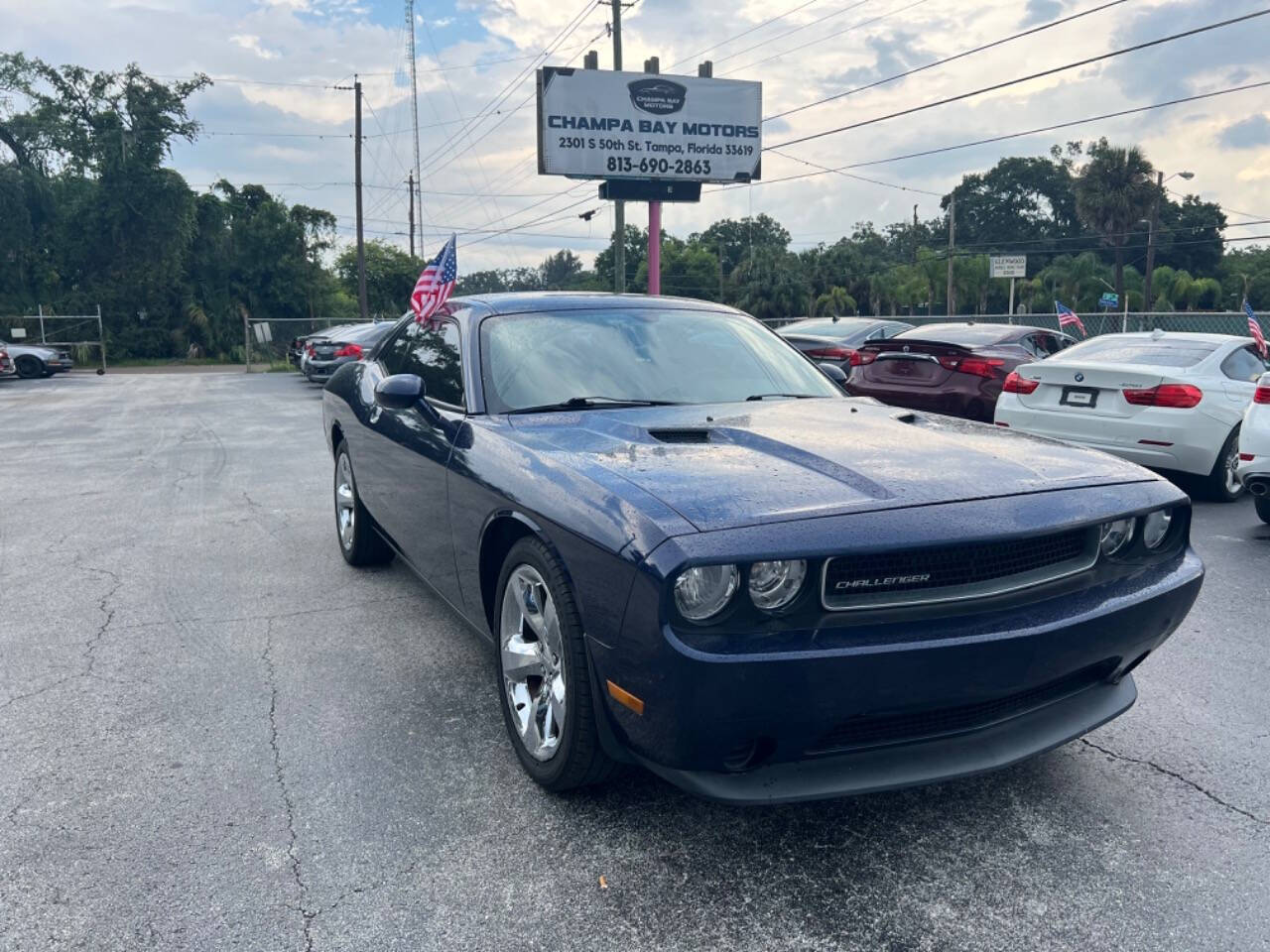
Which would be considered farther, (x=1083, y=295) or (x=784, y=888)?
(x=1083, y=295)

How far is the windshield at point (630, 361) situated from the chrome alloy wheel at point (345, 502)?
191 centimetres

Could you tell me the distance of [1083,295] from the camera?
56.7m

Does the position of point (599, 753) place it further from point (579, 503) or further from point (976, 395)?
point (976, 395)

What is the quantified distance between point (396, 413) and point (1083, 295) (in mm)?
59840

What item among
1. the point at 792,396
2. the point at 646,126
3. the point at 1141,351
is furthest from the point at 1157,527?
the point at 646,126

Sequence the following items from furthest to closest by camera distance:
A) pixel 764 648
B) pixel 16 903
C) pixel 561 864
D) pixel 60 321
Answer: pixel 60 321 → pixel 561 864 → pixel 16 903 → pixel 764 648

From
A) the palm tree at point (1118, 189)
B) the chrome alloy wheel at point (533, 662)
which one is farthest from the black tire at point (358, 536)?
the palm tree at point (1118, 189)

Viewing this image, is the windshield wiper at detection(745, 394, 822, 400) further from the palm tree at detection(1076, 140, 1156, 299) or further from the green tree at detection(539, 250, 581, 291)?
the green tree at detection(539, 250, 581, 291)

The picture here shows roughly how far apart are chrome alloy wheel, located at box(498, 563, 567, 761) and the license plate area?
242 inches

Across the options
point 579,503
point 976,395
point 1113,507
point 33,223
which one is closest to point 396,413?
point 579,503

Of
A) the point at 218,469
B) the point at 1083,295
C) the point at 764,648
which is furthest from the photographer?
the point at 1083,295

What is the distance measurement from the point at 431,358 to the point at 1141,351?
20.9 feet

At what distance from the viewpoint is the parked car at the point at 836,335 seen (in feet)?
44.5

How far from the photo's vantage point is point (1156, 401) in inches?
294
